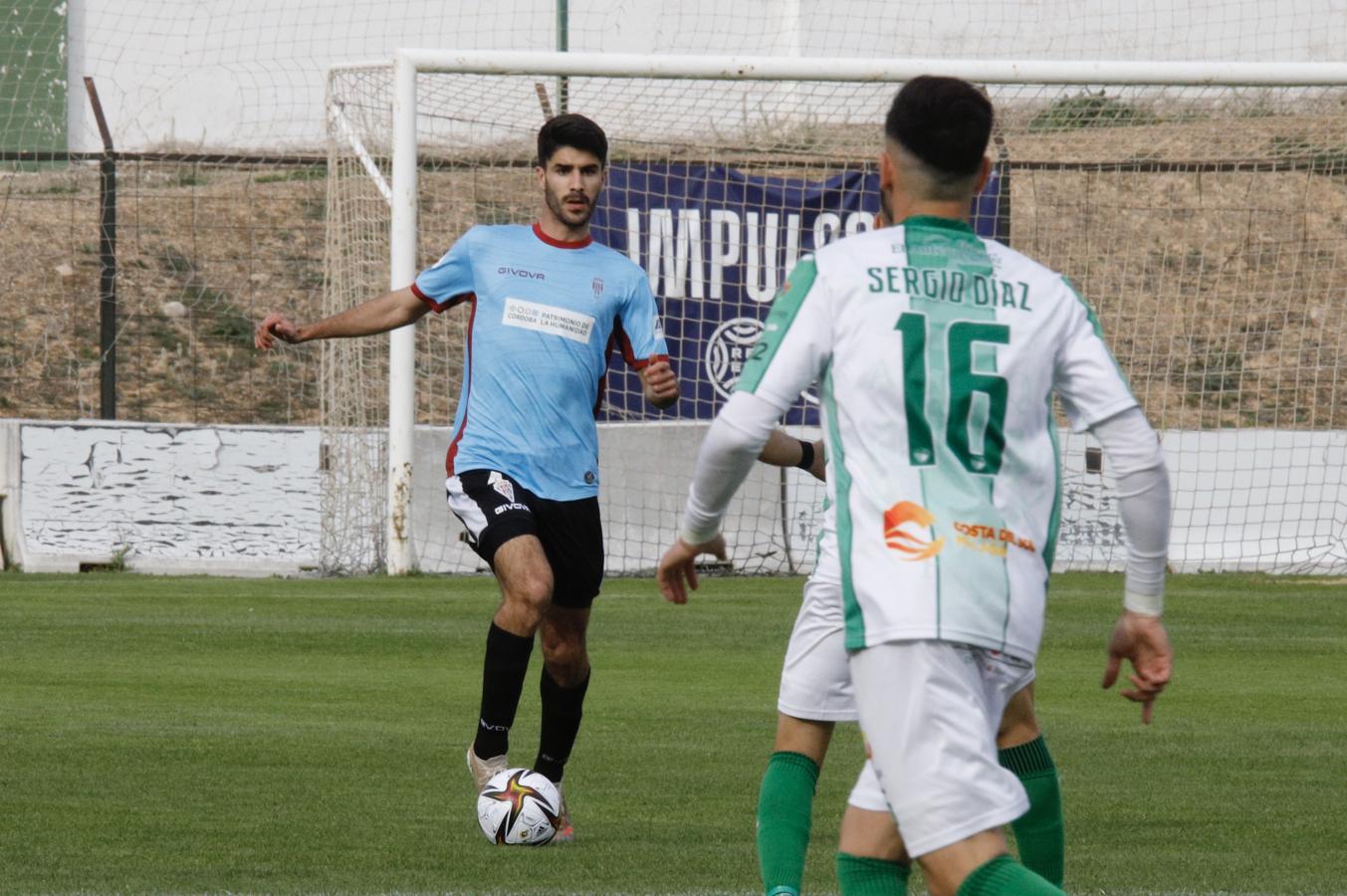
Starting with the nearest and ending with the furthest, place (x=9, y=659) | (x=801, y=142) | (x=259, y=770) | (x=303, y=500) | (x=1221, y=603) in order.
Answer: (x=259, y=770) < (x=9, y=659) < (x=1221, y=603) < (x=303, y=500) < (x=801, y=142)

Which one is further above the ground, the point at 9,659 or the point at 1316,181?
the point at 1316,181

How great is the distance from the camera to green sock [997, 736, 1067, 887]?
467 cm

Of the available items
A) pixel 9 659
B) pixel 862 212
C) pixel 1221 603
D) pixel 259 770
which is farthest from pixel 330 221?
pixel 259 770

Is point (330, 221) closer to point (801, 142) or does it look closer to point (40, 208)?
point (801, 142)

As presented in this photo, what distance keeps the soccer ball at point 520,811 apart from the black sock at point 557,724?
1.23ft

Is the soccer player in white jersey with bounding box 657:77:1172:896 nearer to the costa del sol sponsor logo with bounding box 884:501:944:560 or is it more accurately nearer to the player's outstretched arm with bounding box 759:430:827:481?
the costa del sol sponsor logo with bounding box 884:501:944:560

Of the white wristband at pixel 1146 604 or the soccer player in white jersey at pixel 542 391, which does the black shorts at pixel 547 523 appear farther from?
the white wristband at pixel 1146 604

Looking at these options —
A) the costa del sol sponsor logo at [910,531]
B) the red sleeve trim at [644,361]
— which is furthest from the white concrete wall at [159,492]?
the costa del sol sponsor logo at [910,531]

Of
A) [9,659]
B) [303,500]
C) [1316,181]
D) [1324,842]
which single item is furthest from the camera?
[1316,181]

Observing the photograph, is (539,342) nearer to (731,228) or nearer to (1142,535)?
(1142,535)

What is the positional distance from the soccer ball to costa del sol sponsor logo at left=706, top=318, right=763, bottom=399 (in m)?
10.1

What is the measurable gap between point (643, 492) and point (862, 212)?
2950 millimetres

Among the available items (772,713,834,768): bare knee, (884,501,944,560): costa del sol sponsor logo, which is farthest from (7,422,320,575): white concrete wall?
(884,501,944,560): costa del sol sponsor logo

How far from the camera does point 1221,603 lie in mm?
13922
